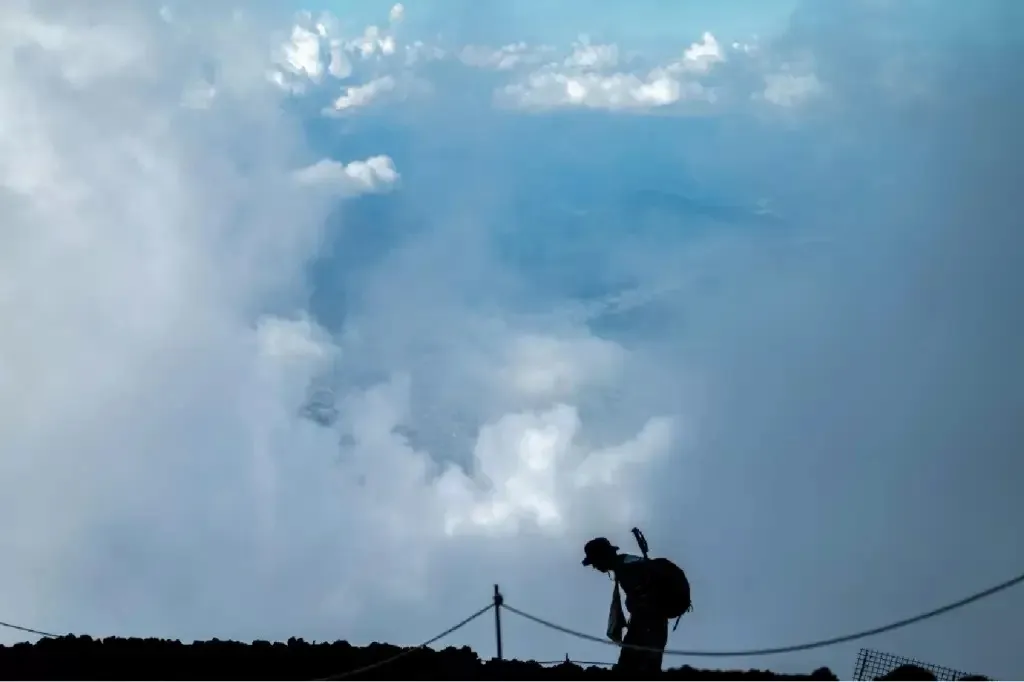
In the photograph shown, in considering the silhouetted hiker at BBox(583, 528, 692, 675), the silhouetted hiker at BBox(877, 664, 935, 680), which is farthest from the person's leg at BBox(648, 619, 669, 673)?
the silhouetted hiker at BBox(877, 664, 935, 680)

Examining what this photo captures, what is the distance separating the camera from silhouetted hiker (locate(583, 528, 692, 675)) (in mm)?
14312

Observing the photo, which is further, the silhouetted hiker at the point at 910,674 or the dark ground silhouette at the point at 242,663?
the dark ground silhouette at the point at 242,663

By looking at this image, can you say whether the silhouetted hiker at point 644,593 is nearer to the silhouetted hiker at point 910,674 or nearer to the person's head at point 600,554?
the person's head at point 600,554

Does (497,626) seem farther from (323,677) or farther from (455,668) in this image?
(323,677)

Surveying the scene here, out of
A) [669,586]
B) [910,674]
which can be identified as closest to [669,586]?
[669,586]

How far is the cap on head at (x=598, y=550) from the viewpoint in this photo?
14297mm

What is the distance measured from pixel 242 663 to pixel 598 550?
16.4 feet

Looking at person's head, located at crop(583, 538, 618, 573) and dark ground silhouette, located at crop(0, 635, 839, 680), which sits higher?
person's head, located at crop(583, 538, 618, 573)

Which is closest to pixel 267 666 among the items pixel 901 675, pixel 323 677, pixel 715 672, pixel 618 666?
pixel 323 677

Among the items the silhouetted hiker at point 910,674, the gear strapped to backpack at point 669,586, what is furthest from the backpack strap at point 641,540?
the silhouetted hiker at point 910,674

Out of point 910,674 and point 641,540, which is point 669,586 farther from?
point 910,674

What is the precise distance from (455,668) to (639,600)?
2.58 meters

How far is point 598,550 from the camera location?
14.3 metres

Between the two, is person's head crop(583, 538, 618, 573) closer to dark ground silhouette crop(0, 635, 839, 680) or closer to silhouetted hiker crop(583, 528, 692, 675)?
silhouetted hiker crop(583, 528, 692, 675)
